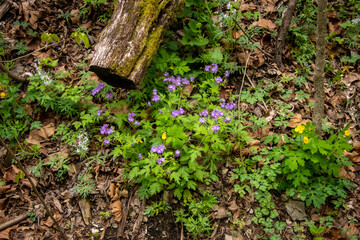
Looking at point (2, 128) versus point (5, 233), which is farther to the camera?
point (2, 128)

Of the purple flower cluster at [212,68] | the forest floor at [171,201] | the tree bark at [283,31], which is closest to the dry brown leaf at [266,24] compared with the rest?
the forest floor at [171,201]

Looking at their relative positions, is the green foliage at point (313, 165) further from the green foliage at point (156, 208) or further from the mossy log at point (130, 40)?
the mossy log at point (130, 40)

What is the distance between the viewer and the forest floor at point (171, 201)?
2.86 metres

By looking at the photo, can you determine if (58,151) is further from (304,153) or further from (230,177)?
(304,153)

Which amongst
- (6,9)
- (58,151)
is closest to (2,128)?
(58,151)

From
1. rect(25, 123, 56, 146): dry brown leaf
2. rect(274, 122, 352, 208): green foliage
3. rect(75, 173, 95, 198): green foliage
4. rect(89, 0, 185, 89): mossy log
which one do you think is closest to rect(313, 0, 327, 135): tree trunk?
rect(274, 122, 352, 208): green foliage

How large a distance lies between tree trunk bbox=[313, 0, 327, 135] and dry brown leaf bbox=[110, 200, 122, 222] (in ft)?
8.84

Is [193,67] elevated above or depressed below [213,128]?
above

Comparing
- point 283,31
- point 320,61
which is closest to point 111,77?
point 320,61

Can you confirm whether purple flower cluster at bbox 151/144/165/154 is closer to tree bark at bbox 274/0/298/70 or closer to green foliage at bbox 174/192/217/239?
green foliage at bbox 174/192/217/239

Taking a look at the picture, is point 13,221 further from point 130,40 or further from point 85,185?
point 130,40

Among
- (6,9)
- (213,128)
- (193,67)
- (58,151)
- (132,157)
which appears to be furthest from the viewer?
(6,9)

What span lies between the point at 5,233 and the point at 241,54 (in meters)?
4.15

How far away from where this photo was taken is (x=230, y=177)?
10.3 ft
